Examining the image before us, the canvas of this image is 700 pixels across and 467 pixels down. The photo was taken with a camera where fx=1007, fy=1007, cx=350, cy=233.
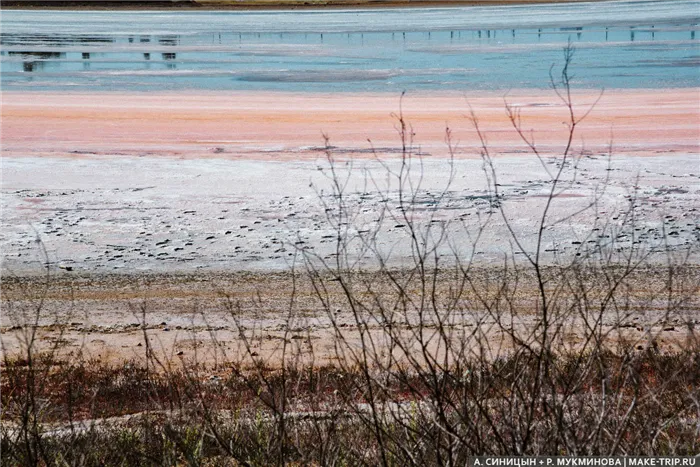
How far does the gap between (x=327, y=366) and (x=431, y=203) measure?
7.29 meters

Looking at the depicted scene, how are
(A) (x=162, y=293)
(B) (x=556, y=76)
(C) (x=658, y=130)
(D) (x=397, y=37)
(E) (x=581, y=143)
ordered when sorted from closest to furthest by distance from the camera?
1. (A) (x=162, y=293)
2. (E) (x=581, y=143)
3. (C) (x=658, y=130)
4. (B) (x=556, y=76)
5. (D) (x=397, y=37)

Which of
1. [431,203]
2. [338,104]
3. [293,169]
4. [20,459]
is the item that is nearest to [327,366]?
[20,459]

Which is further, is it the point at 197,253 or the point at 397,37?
the point at 397,37

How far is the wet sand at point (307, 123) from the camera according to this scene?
798 inches

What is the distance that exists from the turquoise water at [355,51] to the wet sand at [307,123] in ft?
7.78

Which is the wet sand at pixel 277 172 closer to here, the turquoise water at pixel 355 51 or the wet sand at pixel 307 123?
the wet sand at pixel 307 123

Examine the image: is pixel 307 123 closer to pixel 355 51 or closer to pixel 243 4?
pixel 355 51

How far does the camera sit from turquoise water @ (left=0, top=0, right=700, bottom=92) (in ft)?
101

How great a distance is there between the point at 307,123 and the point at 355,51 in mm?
18145

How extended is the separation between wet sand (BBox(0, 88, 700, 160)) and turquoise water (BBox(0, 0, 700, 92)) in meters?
2.37

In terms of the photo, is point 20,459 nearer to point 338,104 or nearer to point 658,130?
point 658,130

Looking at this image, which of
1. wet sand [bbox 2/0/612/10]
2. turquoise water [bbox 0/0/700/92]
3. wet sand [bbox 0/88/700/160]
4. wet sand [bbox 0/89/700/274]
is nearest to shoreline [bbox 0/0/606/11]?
wet sand [bbox 2/0/612/10]

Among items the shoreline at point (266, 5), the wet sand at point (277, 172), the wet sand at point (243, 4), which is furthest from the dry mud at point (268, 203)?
the wet sand at point (243, 4)

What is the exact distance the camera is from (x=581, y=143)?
20.2m
